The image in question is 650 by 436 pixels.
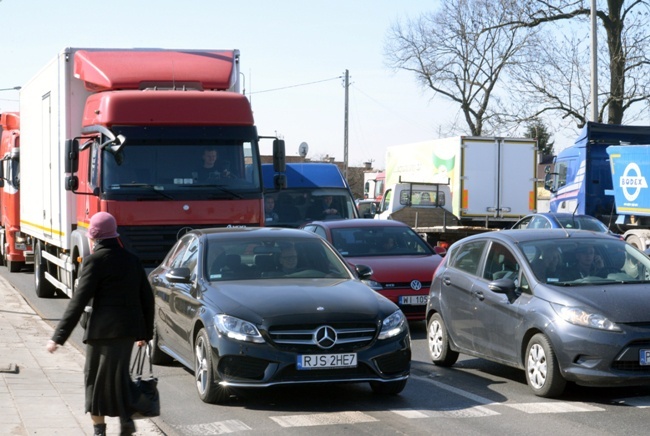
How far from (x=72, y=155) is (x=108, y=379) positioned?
8.13 m

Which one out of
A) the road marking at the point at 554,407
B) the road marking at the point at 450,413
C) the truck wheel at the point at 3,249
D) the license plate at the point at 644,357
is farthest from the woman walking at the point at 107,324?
the truck wheel at the point at 3,249

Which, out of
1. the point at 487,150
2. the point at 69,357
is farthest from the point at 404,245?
the point at 487,150

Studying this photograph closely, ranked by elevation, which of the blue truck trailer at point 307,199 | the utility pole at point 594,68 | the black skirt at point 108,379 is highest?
the utility pole at point 594,68

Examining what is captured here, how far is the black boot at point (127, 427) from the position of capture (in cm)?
764

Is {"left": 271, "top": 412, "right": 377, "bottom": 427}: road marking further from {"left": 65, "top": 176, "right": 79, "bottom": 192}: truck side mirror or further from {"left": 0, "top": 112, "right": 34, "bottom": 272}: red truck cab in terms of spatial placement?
{"left": 0, "top": 112, "right": 34, "bottom": 272}: red truck cab

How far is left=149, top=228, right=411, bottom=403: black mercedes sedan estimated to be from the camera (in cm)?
944

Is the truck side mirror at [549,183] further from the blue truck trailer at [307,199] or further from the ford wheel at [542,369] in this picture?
the ford wheel at [542,369]

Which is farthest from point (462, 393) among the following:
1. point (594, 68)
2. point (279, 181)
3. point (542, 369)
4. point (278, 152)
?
point (594, 68)

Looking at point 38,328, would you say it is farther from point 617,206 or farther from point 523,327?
point 617,206

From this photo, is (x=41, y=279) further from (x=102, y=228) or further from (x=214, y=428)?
(x=102, y=228)

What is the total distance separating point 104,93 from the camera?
15.2 m

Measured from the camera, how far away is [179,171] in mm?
14883

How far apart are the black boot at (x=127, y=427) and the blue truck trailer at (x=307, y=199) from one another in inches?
626

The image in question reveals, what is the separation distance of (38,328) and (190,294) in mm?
5820
